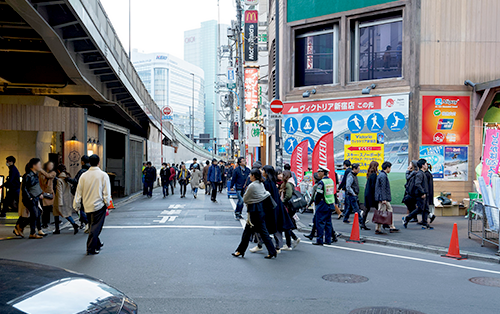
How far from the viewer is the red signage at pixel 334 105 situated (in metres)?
17.8

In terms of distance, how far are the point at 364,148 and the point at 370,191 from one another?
549 cm

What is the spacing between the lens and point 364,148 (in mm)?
18000

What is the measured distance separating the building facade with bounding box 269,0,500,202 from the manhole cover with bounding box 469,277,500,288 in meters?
9.42

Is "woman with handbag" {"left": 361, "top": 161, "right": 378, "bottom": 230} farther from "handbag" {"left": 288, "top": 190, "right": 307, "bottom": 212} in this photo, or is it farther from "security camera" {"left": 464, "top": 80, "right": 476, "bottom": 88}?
"security camera" {"left": 464, "top": 80, "right": 476, "bottom": 88}

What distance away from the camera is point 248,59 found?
3222 centimetres

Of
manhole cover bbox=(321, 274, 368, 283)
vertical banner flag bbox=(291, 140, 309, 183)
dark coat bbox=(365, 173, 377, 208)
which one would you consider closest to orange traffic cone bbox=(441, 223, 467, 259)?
manhole cover bbox=(321, 274, 368, 283)

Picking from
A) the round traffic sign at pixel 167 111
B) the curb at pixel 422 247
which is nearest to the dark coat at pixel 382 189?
the curb at pixel 422 247

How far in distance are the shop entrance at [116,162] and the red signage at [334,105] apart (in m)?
11.1

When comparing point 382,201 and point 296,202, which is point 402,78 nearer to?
point 382,201

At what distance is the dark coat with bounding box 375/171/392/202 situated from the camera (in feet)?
39.3

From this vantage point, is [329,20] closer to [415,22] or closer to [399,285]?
[415,22]

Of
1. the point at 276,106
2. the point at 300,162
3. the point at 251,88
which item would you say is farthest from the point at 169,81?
the point at 276,106

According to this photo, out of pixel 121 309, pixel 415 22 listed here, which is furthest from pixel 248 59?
pixel 121 309

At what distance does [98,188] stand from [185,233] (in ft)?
10.7
